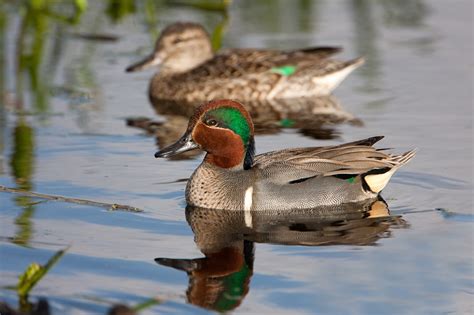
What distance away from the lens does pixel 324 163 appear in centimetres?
886

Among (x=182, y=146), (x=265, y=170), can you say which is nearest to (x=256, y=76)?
(x=182, y=146)

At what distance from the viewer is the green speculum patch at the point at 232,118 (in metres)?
8.95

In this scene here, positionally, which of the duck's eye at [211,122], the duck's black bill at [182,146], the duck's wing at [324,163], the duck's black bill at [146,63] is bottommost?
the duck's black bill at [146,63]

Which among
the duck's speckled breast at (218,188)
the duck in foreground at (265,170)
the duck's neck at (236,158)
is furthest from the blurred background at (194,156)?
the duck's neck at (236,158)

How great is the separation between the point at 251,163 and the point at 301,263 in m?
1.74

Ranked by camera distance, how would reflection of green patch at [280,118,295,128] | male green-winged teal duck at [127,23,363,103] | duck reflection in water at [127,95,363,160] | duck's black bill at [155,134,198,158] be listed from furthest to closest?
male green-winged teal duck at [127,23,363,103] → reflection of green patch at [280,118,295,128] → duck reflection in water at [127,95,363,160] → duck's black bill at [155,134,198,158]

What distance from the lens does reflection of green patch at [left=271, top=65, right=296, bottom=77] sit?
530 inches

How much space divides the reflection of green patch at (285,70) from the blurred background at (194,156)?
636mm

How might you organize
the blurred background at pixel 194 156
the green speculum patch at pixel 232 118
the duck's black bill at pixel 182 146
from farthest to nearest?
the duck's black bill at pixel 182 146
the green speculum patch at pixel 232 118
the blurred background at pixel 194 156

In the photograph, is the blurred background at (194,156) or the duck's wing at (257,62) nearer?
the blurred background at (194,156)

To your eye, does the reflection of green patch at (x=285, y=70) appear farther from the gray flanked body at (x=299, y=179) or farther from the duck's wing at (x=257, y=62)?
the gray flanked body at (x=299, y=179)

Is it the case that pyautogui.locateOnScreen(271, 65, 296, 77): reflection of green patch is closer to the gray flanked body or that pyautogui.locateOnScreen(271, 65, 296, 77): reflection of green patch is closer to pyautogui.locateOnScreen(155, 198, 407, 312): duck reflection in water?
the gray flanked body

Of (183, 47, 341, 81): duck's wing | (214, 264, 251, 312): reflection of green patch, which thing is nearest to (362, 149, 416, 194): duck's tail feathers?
(214, 264, 251, 312): reflection of green patch

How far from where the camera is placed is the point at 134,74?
14.4 metres
